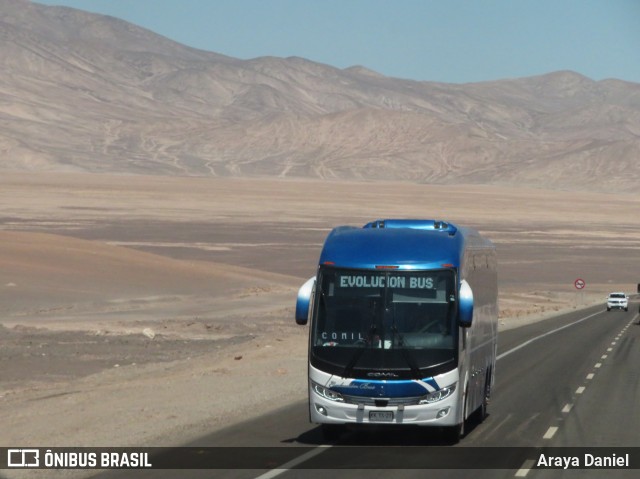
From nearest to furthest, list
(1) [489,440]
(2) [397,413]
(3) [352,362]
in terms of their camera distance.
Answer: (2) [397,413] → (3) [352,362] → (1) [489,440]

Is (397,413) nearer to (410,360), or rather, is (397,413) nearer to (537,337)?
(410,360)

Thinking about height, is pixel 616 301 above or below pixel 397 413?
below

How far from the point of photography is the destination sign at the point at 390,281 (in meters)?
15.7

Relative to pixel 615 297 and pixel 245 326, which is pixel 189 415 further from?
pixel 615 297

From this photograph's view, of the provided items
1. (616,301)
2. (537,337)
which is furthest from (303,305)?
(616,301)

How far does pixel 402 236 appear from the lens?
16.1 metres

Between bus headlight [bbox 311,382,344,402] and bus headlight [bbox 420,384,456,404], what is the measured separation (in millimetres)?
980

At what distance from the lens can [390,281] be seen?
619 inches

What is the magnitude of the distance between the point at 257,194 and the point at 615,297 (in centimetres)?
9855

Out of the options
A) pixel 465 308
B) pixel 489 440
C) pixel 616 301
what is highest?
pixel 465 308

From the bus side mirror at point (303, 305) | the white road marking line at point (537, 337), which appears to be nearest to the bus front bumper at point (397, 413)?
the bus side mirror at point (303, 305)

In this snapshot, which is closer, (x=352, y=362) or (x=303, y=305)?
(x=303, y=305)

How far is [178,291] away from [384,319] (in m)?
35.7

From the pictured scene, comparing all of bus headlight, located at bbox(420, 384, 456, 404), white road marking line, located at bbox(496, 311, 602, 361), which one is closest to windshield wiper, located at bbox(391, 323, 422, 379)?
bus headlight, located at bbox(420, 384, 456, 404)
